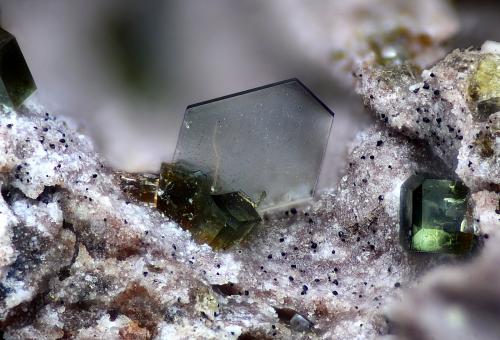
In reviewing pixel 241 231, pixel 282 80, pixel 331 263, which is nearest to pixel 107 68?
pixel 282 80

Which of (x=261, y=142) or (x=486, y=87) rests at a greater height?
(x=486, y=87)

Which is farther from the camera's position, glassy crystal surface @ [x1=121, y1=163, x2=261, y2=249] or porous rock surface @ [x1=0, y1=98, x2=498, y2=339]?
glassy crystal surface @ [x1=121, y1=163, x2=261, y2=249]

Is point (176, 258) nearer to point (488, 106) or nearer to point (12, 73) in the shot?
point (12, 73)

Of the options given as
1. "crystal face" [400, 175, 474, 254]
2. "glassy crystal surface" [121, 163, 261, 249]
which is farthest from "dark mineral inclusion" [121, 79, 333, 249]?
"crystal face" [400, 175, 474, 254]

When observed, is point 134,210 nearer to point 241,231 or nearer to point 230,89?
point 241,231

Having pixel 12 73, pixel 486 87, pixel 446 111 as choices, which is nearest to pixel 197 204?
pixel 12 73

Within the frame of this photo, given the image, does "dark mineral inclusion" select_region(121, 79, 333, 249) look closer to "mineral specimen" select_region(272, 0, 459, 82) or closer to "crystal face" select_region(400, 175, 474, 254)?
"mineral specimen" select_region(272, 0, 459, 82)
